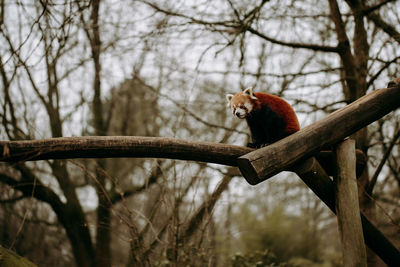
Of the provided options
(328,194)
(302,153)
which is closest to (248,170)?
(302,153)

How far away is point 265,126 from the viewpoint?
247 centimetres

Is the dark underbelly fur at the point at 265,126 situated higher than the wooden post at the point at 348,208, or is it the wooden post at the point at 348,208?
the dark underbelly fur at the point at 265,126

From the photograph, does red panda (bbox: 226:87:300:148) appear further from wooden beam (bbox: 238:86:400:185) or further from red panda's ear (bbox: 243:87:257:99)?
wooden beam (bbox: 238:86:400:185)

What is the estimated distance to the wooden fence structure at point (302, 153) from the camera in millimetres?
1811

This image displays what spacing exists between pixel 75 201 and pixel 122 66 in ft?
7.55

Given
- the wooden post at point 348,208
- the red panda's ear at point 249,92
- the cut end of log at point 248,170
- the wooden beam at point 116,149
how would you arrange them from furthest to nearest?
the red panda's ear at point 249,92 → the wooden post at point 348,208 → the cut end of log at point 248,170 → the wooden beam at point 116,149

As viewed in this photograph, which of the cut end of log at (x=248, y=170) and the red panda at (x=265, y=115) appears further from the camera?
the red panda at (x=265, y=115)

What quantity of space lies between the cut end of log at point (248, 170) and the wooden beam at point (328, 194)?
0.40 metres

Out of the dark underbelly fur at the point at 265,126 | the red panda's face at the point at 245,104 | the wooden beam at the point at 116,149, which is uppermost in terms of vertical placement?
the red panda's face at the point at 245,104

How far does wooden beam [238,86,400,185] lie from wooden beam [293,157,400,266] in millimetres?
Answer: 112

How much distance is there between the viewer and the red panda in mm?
2418

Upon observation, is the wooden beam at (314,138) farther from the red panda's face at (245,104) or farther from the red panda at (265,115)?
the red panda's face at (245,104)

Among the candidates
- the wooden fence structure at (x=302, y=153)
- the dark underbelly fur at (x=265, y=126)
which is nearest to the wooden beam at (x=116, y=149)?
the wooden fence structure at (x=302, y=153)

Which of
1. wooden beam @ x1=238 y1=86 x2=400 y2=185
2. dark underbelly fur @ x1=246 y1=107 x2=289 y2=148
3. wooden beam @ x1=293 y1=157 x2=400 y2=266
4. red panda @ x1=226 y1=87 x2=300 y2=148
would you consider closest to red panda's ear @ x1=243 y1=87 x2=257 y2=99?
red panda @ x1=226 y1=87 x2=300 y2=148
